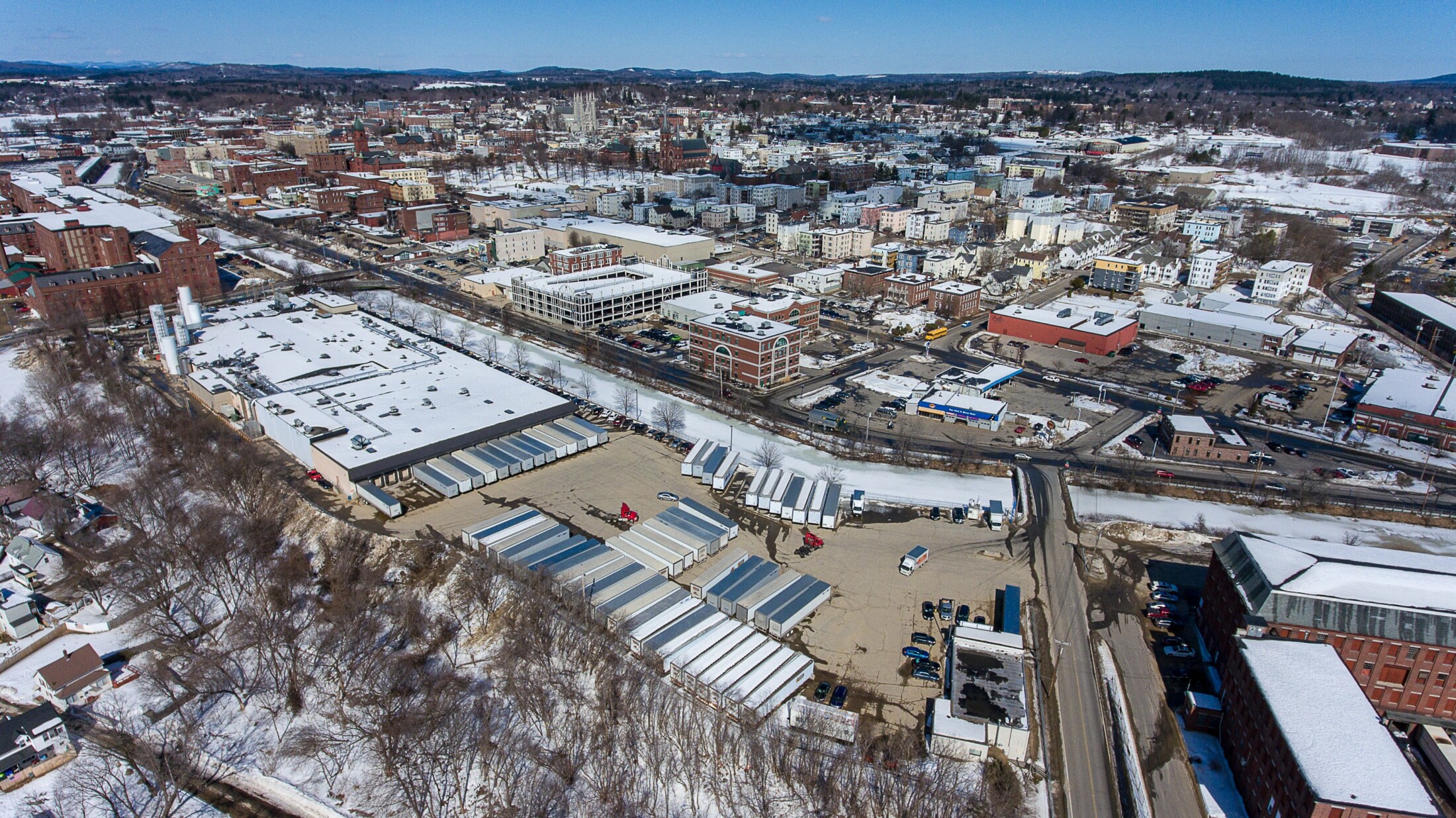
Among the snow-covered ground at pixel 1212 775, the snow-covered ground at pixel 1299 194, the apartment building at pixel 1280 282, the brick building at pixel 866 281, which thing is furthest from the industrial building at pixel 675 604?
the snow-covered ground at pixel 1299 194

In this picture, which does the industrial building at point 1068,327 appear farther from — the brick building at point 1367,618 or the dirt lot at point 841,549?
the brick building at point 1367,618

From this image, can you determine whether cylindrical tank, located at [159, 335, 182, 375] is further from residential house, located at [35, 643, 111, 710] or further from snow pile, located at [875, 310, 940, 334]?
snow pile, located at [875, 310, 940, 334]

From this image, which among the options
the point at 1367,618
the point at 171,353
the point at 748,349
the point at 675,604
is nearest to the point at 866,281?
the point at 748,349

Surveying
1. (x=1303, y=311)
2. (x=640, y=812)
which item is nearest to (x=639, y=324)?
(x=640, y=812)

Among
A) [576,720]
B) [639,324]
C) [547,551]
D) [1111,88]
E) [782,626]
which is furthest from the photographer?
[1111,88]

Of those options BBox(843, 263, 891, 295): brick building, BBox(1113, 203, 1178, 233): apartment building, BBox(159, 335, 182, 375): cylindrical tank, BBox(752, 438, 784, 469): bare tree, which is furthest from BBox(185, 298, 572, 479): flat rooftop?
BBox(1113, 203, 1178, 233): apartment building

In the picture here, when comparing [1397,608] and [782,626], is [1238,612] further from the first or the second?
[782,626]

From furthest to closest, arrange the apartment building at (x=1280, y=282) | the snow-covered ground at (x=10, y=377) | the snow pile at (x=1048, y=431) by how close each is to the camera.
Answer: the apartment building at (x=1280, y=282), the snow-covered ground at (x=10, y=377), the snow pile at (x=1048, y=431)

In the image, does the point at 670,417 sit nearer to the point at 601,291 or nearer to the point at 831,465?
the point at 831,465
